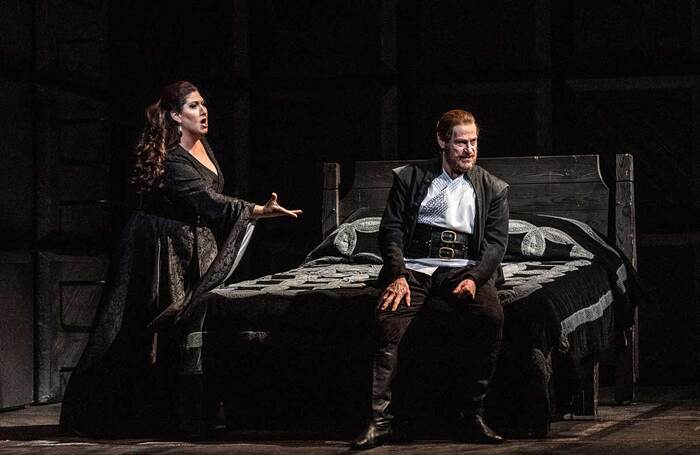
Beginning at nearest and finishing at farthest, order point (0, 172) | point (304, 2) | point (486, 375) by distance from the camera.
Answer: point (486, 375) < point (0, 172) < point (304, 2)

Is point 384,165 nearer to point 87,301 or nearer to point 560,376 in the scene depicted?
point 87,301

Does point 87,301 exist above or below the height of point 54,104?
below

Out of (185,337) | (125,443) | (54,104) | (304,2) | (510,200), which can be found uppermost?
(304,2)

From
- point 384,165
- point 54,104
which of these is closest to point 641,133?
point 384,165

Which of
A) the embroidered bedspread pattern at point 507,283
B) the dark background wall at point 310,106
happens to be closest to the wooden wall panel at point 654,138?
the dark background wall at point 310,106

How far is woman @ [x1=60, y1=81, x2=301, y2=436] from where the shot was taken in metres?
5.53

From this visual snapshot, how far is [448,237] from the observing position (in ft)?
16.6

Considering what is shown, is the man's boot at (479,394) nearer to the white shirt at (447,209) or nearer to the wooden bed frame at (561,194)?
the white shirt at (447,209)

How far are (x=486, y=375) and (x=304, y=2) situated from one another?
3880 millimetres

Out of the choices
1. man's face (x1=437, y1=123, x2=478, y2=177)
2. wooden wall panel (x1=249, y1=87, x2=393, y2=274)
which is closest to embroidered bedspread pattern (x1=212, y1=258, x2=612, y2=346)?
man's face (x1=437, y1=123, x2=478, y2=177)

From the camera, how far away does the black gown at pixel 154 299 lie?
5523 mm

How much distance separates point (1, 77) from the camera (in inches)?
273

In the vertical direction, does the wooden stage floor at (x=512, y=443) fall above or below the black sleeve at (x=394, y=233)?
below

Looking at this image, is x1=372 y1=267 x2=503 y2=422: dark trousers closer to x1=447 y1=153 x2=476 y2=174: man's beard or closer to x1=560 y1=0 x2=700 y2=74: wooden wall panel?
x1=447 y1=153 x2=476 y2=174: man's beard
